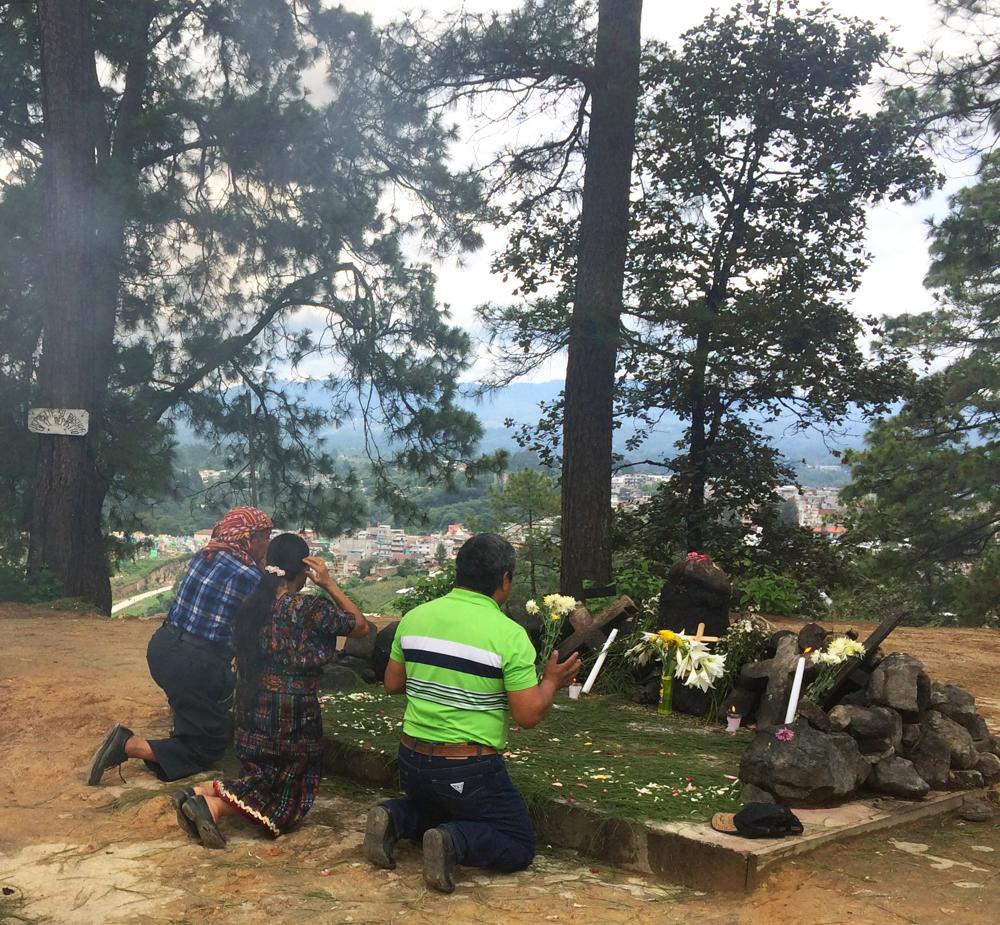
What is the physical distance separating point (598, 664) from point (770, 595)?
17.4 ft

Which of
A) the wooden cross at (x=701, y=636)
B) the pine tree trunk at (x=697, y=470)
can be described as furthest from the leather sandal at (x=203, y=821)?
the pine tree trunk at (x=697, y=470)

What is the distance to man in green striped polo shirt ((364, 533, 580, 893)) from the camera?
150 inches

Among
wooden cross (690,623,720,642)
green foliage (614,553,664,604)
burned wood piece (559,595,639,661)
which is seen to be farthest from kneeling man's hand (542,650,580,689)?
green foliage (614,553,664,604)

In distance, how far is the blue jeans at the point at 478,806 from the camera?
3.86 metres

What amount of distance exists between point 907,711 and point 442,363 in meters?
9.88

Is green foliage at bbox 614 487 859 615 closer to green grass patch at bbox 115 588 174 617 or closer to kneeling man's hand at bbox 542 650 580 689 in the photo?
green grass patch at bbox 115 588 174 617

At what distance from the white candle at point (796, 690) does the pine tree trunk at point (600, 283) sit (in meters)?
4.47

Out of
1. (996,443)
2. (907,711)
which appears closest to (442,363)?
(996,443)

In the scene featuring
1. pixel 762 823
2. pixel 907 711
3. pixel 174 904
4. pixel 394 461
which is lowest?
pixel 174 904

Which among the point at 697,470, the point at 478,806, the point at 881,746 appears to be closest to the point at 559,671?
the point at 478,806

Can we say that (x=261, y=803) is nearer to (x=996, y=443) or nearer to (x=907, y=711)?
(x=907, y=711)

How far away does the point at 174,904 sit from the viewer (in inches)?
143

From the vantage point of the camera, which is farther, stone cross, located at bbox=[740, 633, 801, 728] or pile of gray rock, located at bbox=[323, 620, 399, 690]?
pile of gray rock, located at bbox=[323, 620, 399, 690]

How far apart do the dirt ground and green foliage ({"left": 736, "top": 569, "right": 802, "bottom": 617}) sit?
271 inches
